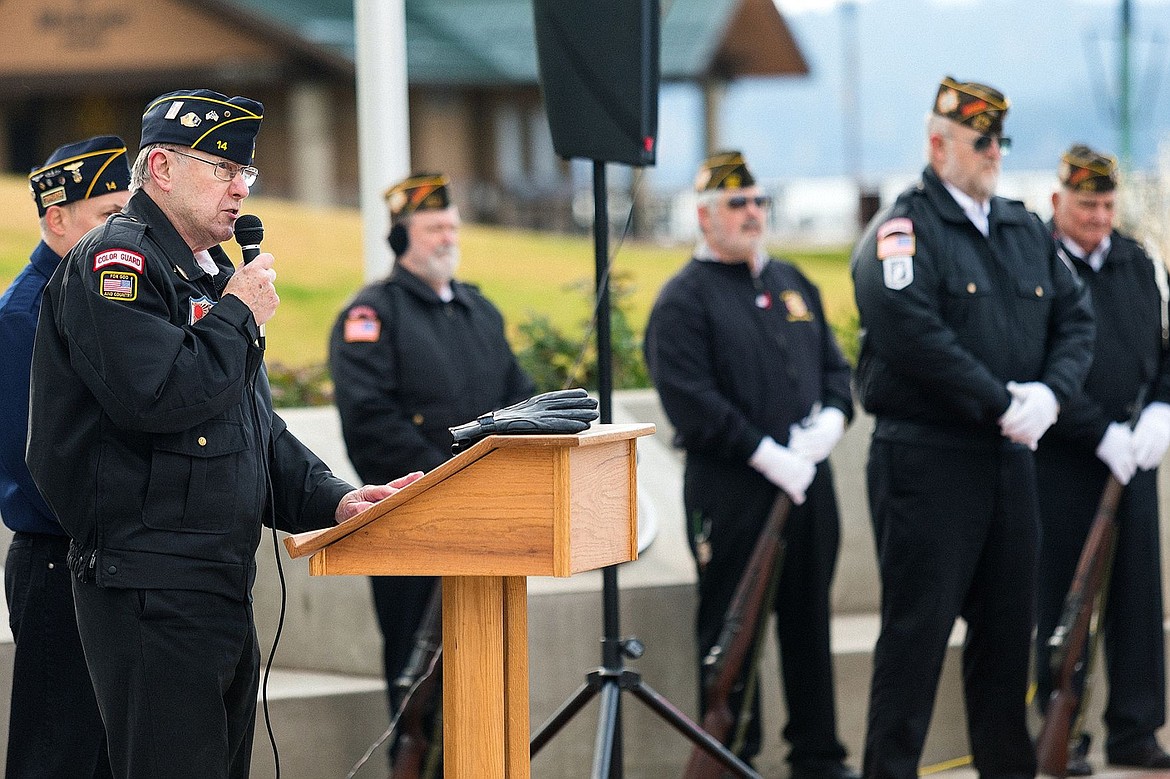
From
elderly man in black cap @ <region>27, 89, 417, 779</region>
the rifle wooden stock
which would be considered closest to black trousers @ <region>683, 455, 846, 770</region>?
the rifle wooden stock

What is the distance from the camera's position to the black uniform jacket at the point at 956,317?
14.9 feet

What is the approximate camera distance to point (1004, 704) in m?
4.76

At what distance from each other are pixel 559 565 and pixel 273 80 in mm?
18495

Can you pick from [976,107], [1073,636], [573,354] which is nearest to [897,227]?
[976,107]

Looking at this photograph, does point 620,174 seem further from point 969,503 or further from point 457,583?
point 457,583

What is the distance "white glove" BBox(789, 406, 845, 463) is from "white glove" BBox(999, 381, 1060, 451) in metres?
0.65

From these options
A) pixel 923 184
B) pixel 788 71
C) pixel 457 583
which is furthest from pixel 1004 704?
pixel 788 71

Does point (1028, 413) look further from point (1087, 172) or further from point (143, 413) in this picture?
point (143, 413)

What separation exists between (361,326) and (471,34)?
57.2 feet

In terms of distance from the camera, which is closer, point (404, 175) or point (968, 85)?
point (968, 85)

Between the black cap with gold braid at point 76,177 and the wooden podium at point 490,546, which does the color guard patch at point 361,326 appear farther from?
the wooden podium at point 490,546

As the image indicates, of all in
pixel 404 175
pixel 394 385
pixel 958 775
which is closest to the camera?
pixel 394 385

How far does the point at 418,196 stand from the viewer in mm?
5215

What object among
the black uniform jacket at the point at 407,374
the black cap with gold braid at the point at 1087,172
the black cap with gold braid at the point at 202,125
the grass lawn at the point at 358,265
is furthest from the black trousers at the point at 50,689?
the grass lawn at the point at 358,265
